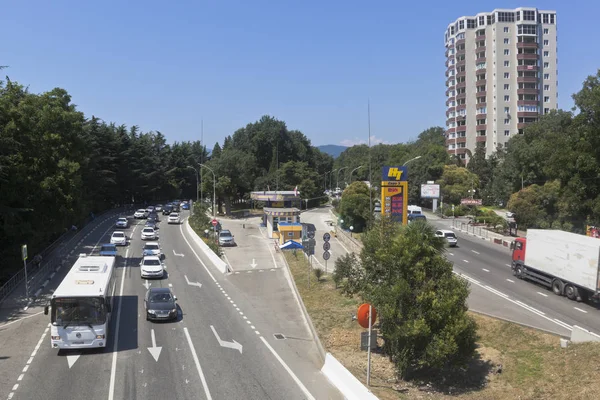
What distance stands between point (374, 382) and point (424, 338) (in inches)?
89.8

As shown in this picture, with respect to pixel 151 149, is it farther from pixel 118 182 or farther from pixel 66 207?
pixel 66 207

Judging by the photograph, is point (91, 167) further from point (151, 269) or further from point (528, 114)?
point (528, 114)

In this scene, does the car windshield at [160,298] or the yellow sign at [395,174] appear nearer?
the car windshield at [160,298]

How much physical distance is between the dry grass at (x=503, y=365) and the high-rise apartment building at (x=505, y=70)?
85707 mm

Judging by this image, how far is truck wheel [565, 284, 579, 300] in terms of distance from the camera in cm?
2822

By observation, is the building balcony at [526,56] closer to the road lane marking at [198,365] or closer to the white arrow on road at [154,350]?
the road lane marking at [198,365]

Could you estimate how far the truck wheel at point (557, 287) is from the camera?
29469 mm

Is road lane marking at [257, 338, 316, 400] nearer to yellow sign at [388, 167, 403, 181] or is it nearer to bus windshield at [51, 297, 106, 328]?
bus windshield at [51, 297, 106, 328]

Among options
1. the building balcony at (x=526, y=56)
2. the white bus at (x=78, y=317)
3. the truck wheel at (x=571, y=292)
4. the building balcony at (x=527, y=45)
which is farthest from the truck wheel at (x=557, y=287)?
the building balcony at (x=527, y=45)

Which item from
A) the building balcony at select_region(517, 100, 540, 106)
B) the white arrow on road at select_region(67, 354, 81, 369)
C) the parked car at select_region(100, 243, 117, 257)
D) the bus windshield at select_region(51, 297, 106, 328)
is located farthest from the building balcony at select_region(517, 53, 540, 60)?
the white arrow on road at select_region(67, 354, 81, 369)

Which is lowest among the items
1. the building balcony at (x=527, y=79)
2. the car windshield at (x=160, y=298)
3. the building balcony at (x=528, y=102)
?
the car windshield at (x=160, y=298)

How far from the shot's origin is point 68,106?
172 ft

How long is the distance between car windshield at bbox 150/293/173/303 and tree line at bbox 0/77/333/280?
13.7 m

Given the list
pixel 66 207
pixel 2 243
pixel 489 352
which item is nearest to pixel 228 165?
pixel 66 207
